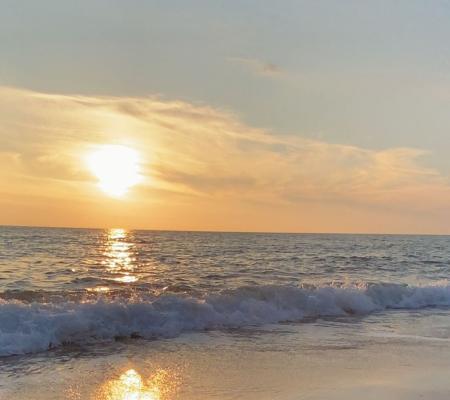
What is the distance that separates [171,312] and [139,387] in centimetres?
491

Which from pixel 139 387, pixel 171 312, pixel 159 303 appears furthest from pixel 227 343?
pixel 139 387

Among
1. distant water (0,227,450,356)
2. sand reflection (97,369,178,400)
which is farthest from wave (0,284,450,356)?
sand reflection (97,369,178,400)

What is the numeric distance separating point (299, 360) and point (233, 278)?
41.9 feet

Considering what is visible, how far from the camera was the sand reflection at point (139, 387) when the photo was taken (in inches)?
255

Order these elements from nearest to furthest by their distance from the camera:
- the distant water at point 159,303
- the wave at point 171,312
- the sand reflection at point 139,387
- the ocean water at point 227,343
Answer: the sand reflection at point 139,387 < the ocean water at point 227,343 < the wave at point 171,312 < the distant water at point 159,303

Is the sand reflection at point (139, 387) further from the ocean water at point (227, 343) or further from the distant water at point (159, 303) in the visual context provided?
the distant water at point (159, 303)

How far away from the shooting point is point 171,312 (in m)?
11.8

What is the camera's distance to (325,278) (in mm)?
22672

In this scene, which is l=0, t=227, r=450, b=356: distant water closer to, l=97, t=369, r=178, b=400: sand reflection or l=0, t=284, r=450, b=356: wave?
l=0, t=284, r=450, b=356: wave

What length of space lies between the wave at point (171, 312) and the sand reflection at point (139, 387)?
269 cm

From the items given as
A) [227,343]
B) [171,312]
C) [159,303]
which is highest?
[159,303]

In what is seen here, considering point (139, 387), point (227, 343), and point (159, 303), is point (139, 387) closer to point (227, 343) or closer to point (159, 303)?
point (227, 343)

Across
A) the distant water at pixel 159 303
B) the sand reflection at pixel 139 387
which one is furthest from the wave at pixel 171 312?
the sand reflection at pixel 139 387

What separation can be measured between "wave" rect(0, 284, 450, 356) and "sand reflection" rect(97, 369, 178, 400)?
2691 millimetres
